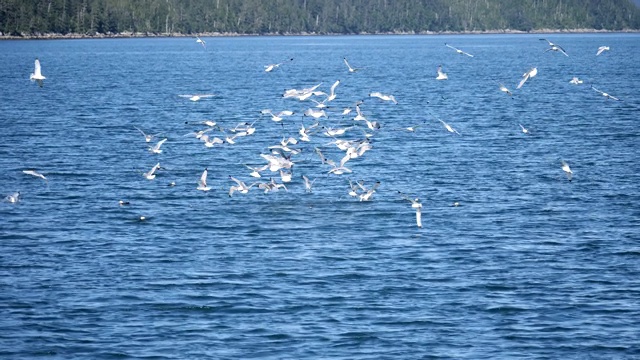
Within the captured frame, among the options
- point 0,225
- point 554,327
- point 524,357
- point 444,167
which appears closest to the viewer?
point 524,357

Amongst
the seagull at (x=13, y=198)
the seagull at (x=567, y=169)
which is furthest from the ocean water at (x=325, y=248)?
the seagull at (x=567, y=169)

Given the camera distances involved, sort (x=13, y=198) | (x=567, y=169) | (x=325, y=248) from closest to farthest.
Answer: (x=325, y=248) < (x=13, y=198) < (x=567, y=169)

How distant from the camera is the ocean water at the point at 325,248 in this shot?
92.3 feet

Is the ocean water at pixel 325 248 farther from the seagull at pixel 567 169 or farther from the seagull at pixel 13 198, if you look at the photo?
the seagull at pixel 567 169

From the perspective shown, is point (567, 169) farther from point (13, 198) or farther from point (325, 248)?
point (13, 198)

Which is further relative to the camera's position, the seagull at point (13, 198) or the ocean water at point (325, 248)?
the seagull at point (13, 198)

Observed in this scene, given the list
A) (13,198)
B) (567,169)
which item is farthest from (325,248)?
(13,198)

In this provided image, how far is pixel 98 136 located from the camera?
6994 cm

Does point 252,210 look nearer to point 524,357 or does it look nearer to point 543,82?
point 524,357

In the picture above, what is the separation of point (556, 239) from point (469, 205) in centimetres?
639

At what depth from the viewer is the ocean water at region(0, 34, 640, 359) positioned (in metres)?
28.1

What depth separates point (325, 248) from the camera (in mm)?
36875

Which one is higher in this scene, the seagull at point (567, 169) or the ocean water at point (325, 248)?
the seagull at point (567, 169)

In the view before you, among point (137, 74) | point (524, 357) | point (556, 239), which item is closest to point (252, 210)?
point (556, 239)
